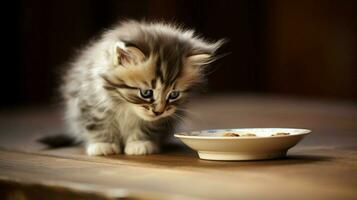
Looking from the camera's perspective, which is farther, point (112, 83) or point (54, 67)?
point (54, 67)

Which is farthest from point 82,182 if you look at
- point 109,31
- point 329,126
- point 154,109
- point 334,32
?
point 334,32

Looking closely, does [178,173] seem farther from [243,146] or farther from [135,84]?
[135,84]

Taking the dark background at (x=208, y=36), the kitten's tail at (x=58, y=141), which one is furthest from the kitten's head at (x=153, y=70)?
the dark background at (x=208, y=36)

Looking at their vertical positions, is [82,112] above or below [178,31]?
below

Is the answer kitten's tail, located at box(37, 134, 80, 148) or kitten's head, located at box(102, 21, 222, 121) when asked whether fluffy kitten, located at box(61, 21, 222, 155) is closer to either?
kitten's head, located at box(102, 21, 222, 121)

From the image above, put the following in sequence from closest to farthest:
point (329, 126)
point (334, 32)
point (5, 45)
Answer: point (329, 126), point (334, 32), point (5, 45)

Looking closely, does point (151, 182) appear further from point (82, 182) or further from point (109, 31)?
point (109, 31)

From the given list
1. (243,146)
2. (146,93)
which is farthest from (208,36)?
(243,146)
